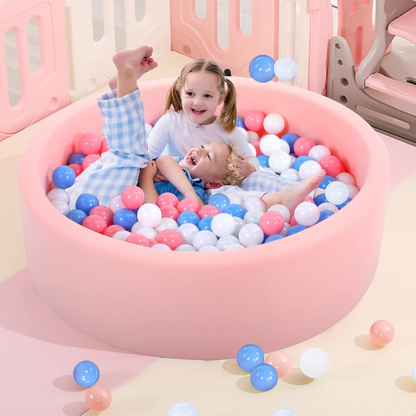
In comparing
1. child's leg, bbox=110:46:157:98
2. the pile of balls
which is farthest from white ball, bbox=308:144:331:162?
child's leg, bbox=110:46:157:98

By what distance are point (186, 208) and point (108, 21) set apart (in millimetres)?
1139

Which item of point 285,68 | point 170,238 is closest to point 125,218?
point 170,238

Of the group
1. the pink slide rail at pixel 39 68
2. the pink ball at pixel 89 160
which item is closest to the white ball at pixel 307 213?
the pink ball at pixel 89 160

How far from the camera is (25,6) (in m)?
2.72

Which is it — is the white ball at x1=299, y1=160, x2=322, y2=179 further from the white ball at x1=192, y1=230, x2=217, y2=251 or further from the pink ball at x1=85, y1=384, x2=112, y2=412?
the pink ball at x1=85, y1=384, x2=112, y2=412

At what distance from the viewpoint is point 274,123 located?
2.62 meters

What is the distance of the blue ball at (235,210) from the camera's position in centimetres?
222

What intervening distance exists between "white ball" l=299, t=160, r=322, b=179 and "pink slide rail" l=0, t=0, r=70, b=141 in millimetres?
1040

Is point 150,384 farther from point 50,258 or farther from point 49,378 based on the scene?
point 50,258

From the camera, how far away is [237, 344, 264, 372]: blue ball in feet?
6.13

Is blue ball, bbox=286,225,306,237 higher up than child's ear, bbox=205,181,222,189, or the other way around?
blue ball, bbox=286,225,306,237

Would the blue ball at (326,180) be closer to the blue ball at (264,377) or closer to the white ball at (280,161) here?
the white ball at (280,161)

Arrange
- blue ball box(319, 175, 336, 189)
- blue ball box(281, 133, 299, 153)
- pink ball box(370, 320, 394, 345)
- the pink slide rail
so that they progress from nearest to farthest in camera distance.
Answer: pink ball box(370, 320, 394, 345), blue ball box(319, 175, 336, 189), blue ball box(281, 133, 299, 153), the pink slide rail

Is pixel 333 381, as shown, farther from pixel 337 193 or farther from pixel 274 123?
pixel 274 123
